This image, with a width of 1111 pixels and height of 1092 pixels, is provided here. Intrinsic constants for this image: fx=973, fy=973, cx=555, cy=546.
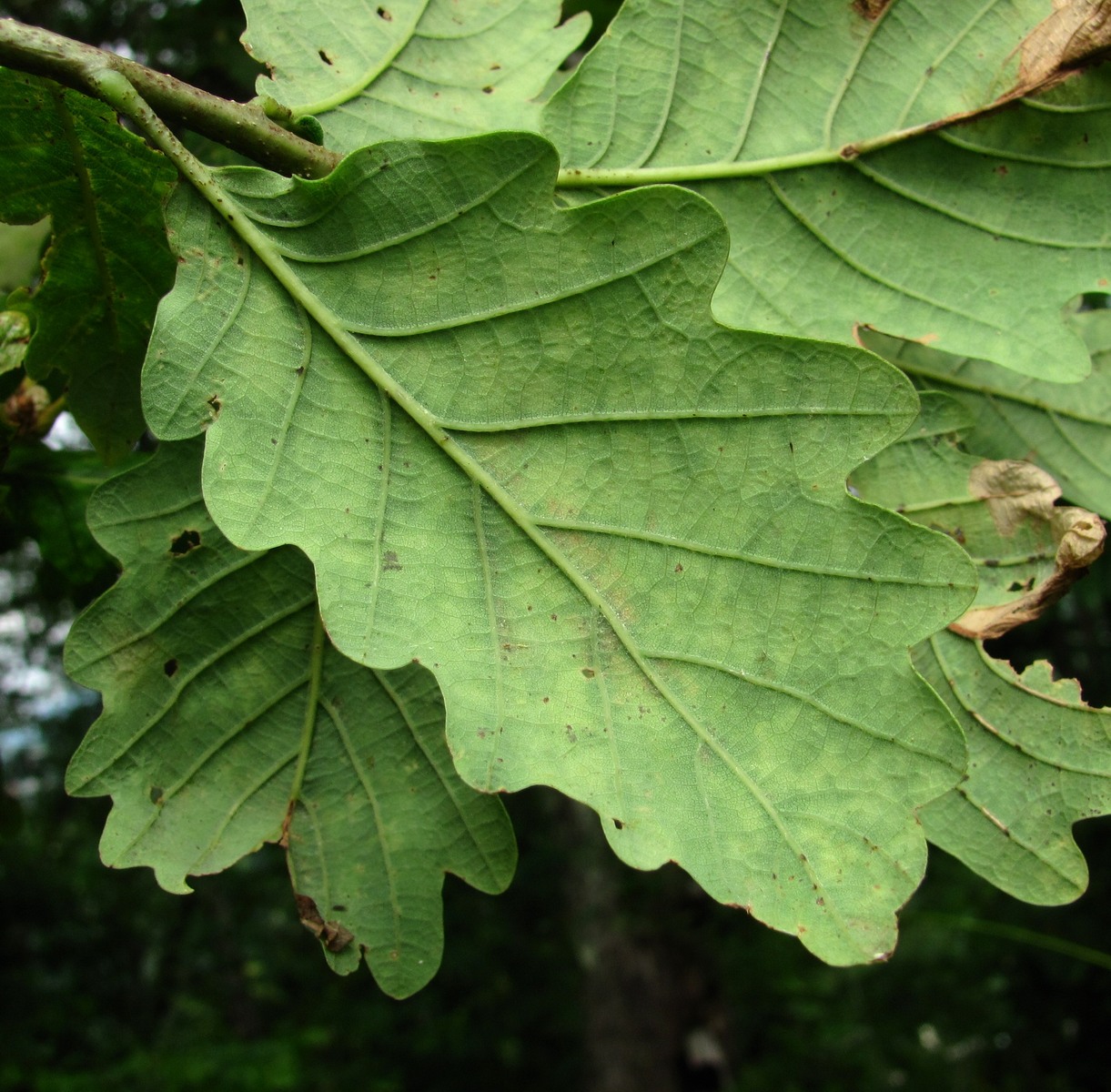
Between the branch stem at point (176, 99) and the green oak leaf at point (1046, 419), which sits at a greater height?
the branch stem at point (176, 99)

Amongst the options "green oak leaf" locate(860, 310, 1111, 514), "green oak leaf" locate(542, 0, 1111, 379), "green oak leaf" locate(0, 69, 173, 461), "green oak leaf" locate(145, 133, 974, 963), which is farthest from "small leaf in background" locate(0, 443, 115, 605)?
"green oak leaf" locate(860, 310, 1111, 514)

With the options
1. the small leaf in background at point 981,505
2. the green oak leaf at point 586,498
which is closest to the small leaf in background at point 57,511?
the green oak leaf at point 586,498

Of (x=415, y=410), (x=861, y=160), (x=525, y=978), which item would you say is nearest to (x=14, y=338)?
(x=415, y=410)

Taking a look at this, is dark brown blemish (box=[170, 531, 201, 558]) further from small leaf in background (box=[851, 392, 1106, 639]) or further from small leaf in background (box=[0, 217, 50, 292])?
small leaf in background (box=[851, 392, 1106, 639])

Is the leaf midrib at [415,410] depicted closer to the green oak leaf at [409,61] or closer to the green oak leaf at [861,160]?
the green oak leaf at [409,61]

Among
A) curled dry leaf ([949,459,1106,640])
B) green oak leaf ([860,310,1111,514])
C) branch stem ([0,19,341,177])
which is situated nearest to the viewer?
branch stem ([0,19,341,177])

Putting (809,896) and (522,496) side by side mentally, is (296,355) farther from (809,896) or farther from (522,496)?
(809,896)
